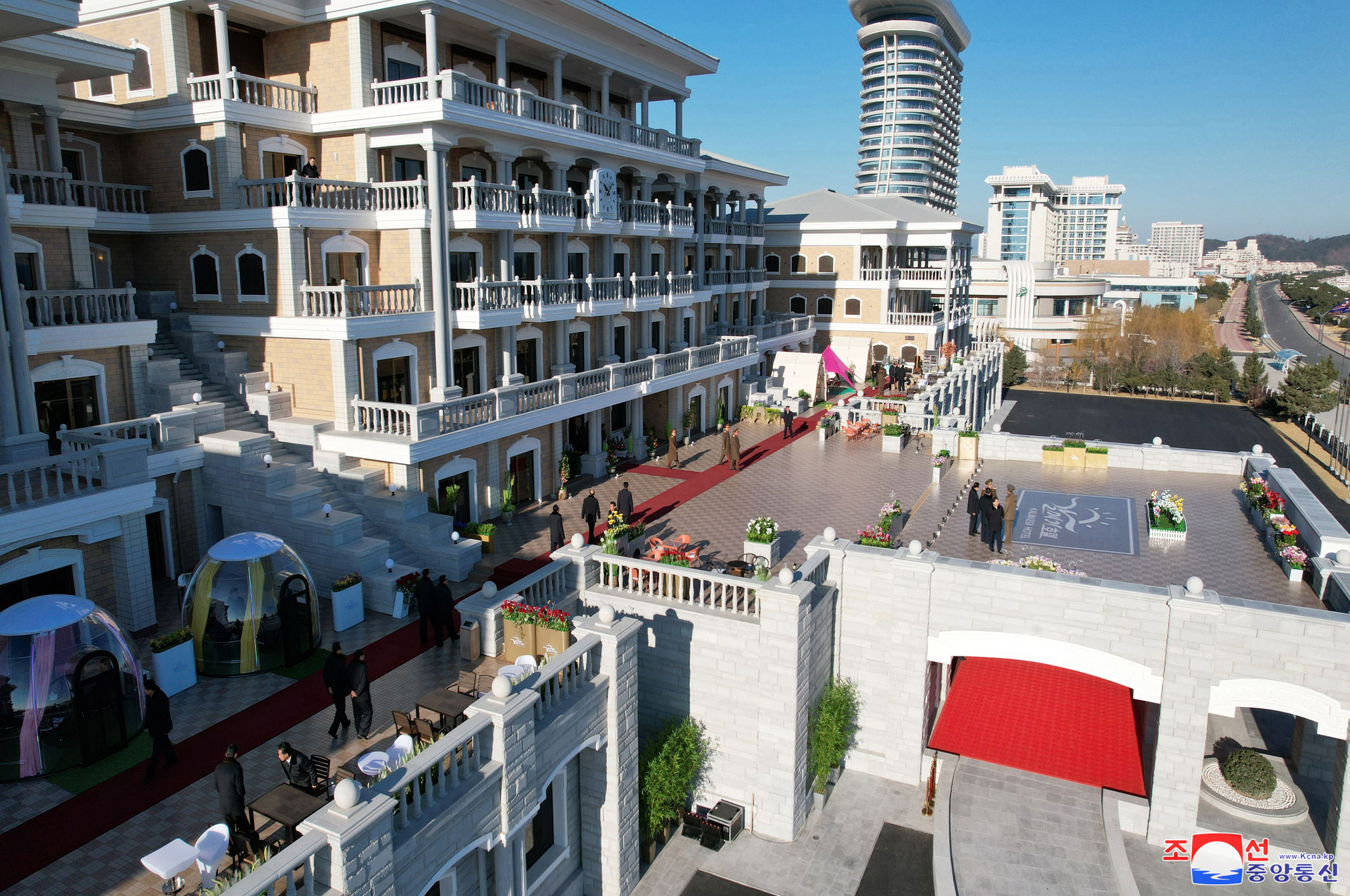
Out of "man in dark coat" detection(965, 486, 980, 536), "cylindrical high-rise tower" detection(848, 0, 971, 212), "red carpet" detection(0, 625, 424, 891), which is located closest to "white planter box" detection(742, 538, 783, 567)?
"man in dark coat" detection(965, 486, 980, 536)

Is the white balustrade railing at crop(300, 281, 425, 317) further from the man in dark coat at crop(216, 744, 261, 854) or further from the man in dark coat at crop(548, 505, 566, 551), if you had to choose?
the man in dark coat at crop(216, 744, 261, 854)

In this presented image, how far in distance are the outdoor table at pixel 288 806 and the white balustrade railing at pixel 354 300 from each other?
14221mm

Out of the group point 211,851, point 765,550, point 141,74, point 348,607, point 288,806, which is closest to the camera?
point 211,851

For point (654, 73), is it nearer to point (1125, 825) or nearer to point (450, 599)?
point (450, 599)

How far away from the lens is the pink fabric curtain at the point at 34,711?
1330 cm

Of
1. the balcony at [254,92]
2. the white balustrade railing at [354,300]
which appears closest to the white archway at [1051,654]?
the white balustrade railing at [354,300]

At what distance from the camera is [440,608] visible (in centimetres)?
1791

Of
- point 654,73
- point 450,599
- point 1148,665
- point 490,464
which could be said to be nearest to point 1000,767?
point 1148,665

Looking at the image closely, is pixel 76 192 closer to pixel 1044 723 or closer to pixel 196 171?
pixel 196 171

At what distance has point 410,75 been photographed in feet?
87.5

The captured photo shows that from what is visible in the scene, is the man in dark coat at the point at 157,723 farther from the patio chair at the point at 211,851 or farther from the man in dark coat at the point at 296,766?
the patio chair at the point at 211,851

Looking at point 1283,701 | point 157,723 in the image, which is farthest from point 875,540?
point 157,723

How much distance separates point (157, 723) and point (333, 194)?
1576 cm

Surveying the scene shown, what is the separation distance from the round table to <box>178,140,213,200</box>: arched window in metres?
19.3
